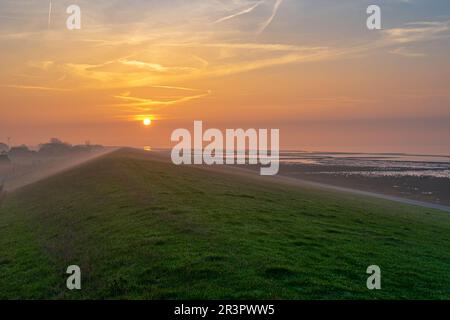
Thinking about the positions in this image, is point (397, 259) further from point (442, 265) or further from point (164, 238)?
point (164, 238)

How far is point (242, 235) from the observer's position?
72.1 ft

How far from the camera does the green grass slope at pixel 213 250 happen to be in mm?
15594

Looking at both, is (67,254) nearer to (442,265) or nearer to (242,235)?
(242,235)

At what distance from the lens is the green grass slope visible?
51.2 feet

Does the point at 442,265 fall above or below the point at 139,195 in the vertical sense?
below

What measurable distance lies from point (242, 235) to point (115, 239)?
6920mm

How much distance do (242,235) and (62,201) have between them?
914 inches

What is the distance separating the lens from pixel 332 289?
15.1 m

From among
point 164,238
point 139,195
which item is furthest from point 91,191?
point 164,238

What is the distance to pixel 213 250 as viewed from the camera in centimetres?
1889
